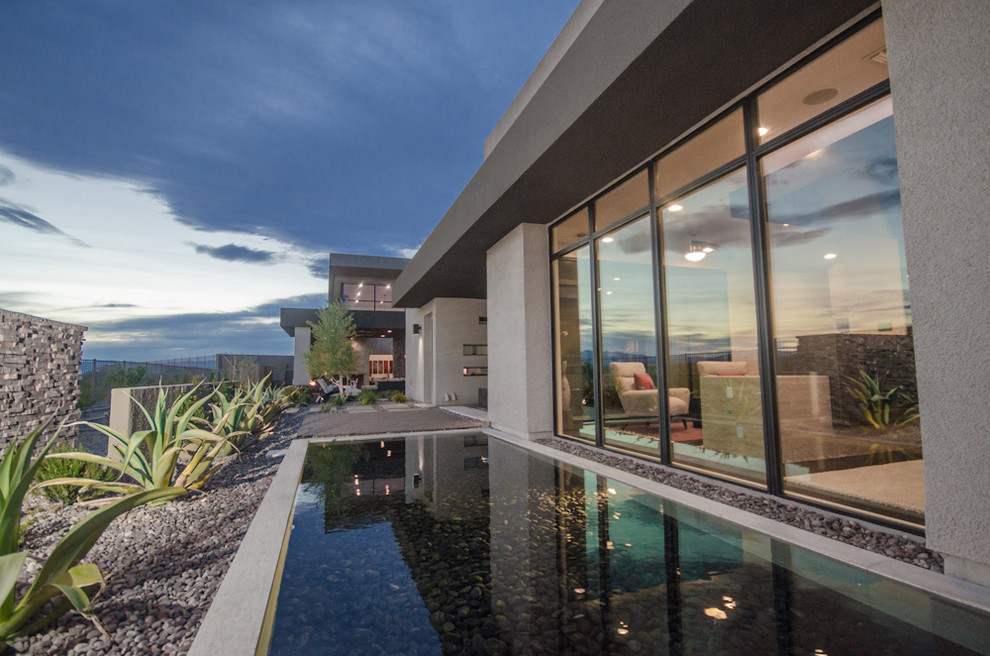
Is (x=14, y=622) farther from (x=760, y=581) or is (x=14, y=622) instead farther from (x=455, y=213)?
(x=455, y=213)

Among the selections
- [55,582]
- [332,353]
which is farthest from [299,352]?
[55,582]

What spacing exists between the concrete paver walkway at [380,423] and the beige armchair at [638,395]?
3.44 m

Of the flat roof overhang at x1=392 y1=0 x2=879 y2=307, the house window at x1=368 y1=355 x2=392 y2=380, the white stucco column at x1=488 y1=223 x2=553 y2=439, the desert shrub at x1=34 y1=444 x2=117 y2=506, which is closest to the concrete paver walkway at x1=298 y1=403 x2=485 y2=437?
the white stucco column at x1=488 y1=223 x2=553 y2=439

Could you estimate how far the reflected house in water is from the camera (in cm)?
197

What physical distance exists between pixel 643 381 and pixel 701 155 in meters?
2.25

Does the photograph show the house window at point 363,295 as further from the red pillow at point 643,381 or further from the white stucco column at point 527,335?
the red pillow at point 643,381

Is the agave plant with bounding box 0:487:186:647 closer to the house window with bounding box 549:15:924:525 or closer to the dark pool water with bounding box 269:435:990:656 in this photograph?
the dark pool water with bounding box 269:435:990:656

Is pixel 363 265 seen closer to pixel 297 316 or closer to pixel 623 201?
pixel 297 316

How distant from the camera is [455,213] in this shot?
24.6 feet

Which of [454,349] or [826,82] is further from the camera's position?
[454,349]

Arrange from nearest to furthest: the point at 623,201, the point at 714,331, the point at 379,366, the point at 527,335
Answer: the point at 714,331 → the point at 623,201 → the point at 527,335 → the point at 379,366

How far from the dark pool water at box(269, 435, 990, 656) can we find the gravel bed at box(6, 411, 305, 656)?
1.13 ft

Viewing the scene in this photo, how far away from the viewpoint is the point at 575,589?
1.98 metres

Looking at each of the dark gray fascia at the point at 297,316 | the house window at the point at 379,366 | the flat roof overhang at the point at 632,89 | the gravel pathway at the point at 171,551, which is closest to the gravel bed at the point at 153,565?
the gravel pathway at the point at 171,551
